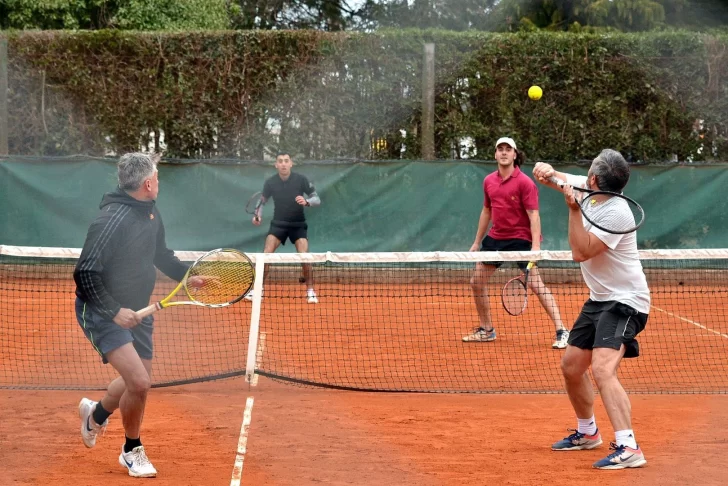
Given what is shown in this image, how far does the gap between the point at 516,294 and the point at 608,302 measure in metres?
3.31

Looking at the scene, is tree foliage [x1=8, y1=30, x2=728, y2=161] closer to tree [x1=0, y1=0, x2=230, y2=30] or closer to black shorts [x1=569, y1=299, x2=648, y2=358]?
tree [x1=0, y1=0, x2=230, y2=30]

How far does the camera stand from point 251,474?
15.4 feet

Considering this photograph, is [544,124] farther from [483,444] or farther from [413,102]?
[483,444]

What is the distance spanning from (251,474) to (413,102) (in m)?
9.88

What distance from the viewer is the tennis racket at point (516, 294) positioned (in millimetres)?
8047

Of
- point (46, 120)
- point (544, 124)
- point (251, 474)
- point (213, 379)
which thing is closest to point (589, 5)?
point (544, 124)

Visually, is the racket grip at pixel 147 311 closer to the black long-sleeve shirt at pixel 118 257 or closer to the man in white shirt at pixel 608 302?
the black long-sleeve shirt at pixel 118 257

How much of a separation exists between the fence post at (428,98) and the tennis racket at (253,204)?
2793mm

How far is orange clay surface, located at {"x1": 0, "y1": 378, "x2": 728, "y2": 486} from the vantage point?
470cm

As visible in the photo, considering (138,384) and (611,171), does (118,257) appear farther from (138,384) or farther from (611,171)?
(611,171)

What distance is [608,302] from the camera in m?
4.84

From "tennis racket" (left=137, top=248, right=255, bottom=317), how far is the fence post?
9179mm

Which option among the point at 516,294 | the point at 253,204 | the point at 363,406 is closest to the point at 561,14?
the point at 253,204

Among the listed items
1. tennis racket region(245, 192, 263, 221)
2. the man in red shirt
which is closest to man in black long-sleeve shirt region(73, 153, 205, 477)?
the man in red shirt
